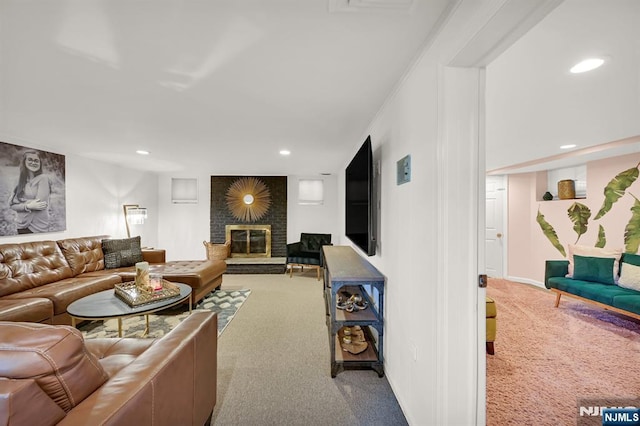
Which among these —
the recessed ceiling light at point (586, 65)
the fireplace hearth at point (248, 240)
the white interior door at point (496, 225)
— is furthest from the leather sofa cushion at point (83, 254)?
the white interior door at point (496, 225)

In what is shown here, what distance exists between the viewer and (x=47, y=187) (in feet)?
11.4

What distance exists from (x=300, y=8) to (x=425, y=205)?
1123mm

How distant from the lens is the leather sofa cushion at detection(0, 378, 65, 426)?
65 cm

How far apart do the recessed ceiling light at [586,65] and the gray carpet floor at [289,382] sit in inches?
95.5

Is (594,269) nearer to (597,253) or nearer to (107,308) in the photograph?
→ (597,253)

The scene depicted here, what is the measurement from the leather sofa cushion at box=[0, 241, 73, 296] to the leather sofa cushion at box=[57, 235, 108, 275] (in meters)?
0.08

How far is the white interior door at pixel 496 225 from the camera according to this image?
4.96 meters

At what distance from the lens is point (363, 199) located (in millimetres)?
2168

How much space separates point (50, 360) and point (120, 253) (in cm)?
375

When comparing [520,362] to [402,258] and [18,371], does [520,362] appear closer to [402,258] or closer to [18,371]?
[402,258]

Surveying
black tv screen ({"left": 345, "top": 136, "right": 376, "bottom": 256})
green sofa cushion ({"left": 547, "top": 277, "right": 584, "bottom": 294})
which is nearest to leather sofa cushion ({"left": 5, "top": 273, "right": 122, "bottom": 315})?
black tv screen ({"left": 345, "top": 136, "right": 376, "bottom": 256})

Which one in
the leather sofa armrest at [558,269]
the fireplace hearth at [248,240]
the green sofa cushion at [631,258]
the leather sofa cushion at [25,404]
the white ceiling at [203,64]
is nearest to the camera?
the leather sofa cushion at [25,404]

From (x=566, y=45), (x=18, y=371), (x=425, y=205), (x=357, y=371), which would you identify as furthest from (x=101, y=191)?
(x=566, y=45)

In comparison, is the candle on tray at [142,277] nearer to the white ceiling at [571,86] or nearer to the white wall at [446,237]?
the white wall at [446,237]
